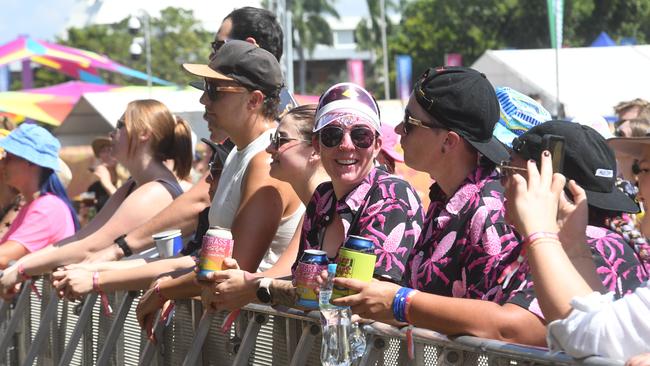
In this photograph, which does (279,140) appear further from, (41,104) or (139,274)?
(41,104)

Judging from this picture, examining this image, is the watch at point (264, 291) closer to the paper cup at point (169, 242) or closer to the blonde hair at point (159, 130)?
the paper cup at point (169, 242)

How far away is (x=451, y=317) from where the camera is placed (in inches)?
130

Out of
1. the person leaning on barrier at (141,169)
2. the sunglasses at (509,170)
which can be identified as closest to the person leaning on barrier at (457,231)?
the sunglasses at (509,170)

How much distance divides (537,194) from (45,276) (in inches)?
182

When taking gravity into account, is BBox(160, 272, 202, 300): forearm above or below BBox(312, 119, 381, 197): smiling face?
below

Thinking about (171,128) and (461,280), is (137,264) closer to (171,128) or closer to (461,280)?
(171,128)

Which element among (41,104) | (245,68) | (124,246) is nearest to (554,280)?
(245,68)

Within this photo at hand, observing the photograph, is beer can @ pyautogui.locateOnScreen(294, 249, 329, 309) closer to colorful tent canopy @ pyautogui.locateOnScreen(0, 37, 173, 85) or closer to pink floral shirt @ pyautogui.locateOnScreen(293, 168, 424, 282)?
pink floral shirt @ pyautogui.locateOnScreen(293, 168, 424, 282)

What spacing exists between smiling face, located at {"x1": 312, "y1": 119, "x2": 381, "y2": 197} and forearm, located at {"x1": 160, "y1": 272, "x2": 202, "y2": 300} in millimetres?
902

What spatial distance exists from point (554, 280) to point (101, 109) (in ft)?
68.4

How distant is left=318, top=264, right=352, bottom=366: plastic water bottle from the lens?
11.8 ft

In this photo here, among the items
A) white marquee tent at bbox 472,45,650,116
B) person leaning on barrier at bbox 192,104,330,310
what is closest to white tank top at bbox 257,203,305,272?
person leaning on barrier at bbox 192,104,330,310

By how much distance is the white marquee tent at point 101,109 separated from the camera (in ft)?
71.6

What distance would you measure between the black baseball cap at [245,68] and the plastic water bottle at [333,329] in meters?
1.83
